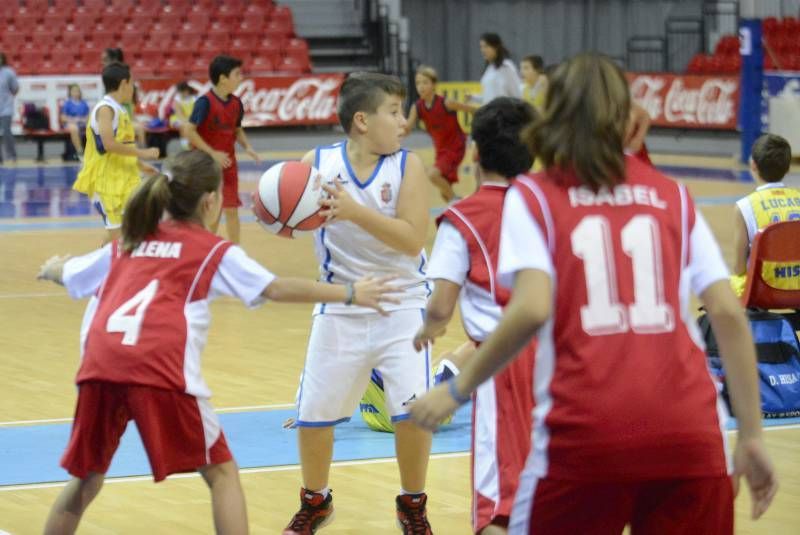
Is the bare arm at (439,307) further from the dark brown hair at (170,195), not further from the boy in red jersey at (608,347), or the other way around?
the boy in red jersey at (608,347)

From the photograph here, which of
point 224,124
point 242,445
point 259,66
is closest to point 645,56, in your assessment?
point 259,66

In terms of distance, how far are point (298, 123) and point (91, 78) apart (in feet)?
13.7

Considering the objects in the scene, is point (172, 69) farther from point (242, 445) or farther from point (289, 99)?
point (242, 445)

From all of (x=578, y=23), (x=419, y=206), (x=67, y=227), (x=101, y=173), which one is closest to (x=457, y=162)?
(x=67, y=227)

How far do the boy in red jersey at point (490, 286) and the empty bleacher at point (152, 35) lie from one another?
21.7 metres

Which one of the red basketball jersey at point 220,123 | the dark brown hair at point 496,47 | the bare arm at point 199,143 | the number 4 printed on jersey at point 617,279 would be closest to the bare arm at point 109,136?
the bare arm at point 199,143

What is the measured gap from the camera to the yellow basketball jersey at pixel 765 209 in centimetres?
748

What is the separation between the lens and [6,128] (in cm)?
2314

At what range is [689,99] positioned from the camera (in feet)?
85.7

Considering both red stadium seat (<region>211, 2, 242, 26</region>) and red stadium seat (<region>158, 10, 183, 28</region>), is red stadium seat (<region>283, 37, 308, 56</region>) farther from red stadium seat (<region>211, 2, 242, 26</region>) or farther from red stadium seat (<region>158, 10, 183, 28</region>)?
red stadium seat (<region>158, 10, 183, 28</region>)

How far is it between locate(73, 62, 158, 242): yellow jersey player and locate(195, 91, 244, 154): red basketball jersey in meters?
1.28

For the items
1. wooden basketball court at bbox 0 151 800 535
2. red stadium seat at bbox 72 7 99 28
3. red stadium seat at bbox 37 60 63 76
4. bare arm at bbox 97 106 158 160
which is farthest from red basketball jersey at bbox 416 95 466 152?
red stadium seat at bbox 72 7 99 28

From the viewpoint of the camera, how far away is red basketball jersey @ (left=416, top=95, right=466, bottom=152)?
16.2 metres

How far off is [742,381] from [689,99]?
23.7m
